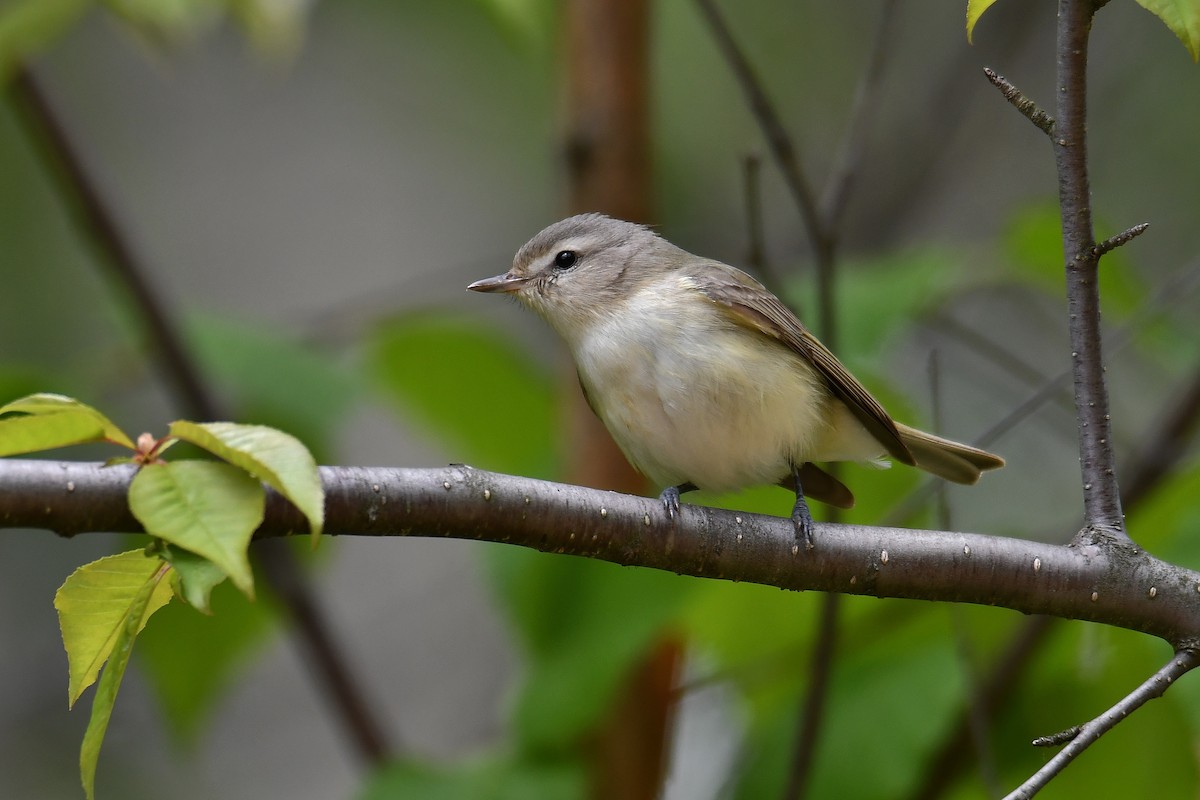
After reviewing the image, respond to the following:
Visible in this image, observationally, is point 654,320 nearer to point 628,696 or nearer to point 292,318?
point 628,696

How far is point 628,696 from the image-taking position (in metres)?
3.88

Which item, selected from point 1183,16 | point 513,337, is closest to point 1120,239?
point 1183,16

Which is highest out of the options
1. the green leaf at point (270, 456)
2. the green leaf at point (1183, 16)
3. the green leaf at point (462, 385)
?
the green leaf at point (1183, 16)

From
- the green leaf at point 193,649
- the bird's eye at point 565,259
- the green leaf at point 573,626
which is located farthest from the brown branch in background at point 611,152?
the green leaf at point 193,649

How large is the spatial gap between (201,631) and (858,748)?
209cm

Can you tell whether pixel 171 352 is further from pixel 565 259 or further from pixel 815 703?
pixel 815 703

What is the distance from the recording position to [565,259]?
3.79m

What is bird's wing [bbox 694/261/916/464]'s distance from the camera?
10.3ft

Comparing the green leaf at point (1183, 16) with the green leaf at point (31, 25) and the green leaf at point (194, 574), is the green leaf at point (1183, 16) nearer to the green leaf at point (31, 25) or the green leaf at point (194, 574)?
the green leaf at point (194, 574)

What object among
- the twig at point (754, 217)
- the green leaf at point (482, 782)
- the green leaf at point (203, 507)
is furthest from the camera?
the green leaf at point (482, 782)

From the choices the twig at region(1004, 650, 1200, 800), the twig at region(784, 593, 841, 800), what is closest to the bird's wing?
the twig at region(784, 593, 841, 800)

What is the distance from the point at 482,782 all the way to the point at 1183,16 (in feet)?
8.56

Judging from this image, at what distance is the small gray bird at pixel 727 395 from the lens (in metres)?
3.17

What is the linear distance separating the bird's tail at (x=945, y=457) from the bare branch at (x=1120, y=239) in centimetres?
125
